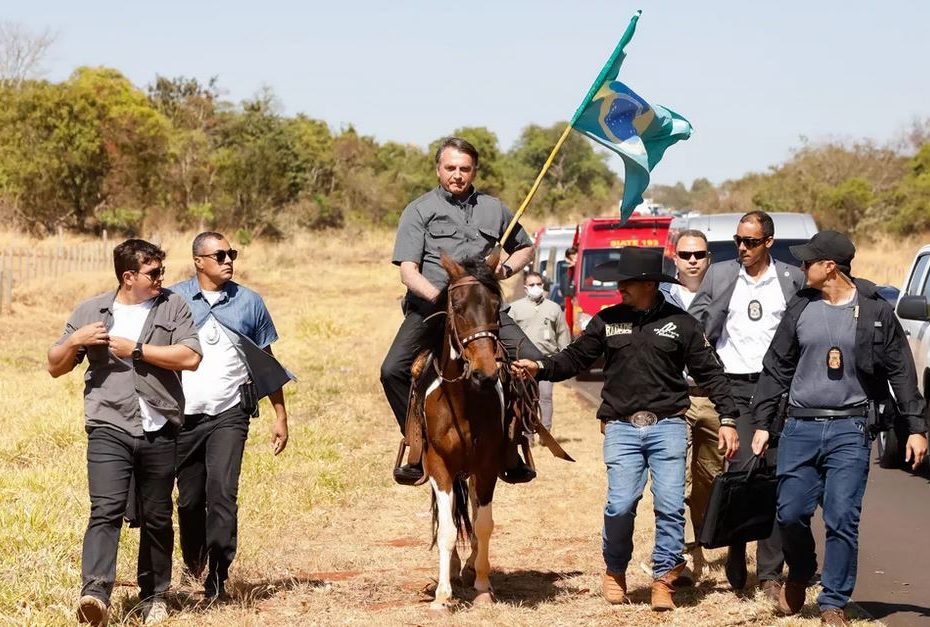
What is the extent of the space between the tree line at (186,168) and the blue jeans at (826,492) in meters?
46.2

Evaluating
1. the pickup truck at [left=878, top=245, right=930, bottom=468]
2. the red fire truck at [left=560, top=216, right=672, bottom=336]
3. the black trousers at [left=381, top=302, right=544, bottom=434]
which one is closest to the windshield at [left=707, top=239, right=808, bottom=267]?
the pickup truck at [left=878, top=245, right=930, bottom=468]

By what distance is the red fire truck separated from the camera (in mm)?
22016

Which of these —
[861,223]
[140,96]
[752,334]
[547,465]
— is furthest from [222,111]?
[752,334]

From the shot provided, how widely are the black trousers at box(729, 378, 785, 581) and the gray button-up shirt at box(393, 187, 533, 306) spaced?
1.65 metres

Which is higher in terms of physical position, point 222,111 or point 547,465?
point 222,111

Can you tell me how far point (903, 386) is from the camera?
7316mm

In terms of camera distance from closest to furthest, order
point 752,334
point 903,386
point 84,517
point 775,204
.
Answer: point 903,386 < point 752,334 < point 84,517 < point 775,204

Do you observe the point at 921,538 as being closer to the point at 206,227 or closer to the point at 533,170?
the point at 206,227

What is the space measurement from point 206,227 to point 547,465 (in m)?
52.1

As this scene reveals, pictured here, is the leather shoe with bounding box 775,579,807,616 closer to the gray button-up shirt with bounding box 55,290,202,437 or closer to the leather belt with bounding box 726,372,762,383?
the leather belt with bounding box 726,372,762,383

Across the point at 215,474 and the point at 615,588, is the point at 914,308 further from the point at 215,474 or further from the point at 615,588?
the point at 215,474

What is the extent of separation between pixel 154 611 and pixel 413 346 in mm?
2030

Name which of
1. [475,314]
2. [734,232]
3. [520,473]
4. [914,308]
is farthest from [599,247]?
[475,314]

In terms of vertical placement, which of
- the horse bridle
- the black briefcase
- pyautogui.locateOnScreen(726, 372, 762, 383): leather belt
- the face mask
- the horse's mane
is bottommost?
the black briefcase
